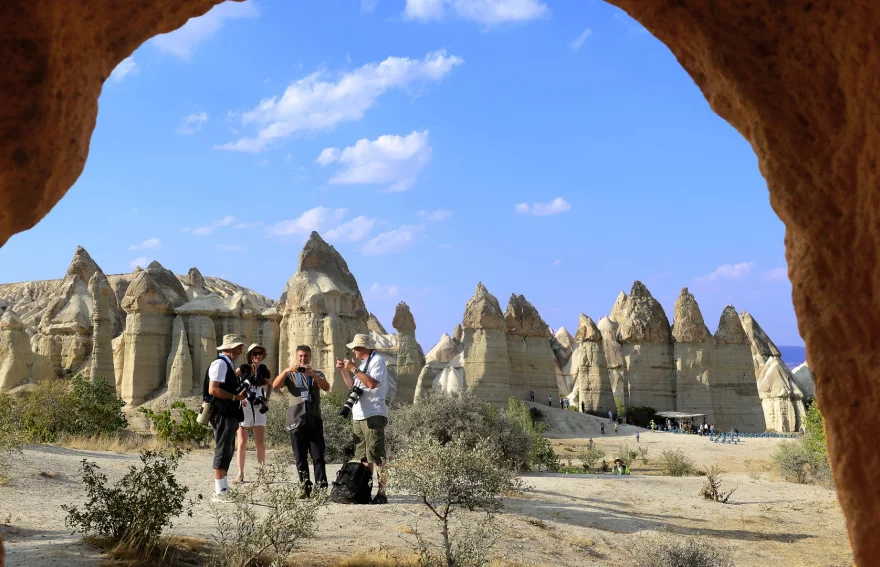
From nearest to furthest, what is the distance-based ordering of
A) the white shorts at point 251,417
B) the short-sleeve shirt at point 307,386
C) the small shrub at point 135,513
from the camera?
the small shrub at point 135,513 → the short-sleeve shirt at point 307,386 → the white shorts at point 251,417

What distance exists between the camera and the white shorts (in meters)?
8.41

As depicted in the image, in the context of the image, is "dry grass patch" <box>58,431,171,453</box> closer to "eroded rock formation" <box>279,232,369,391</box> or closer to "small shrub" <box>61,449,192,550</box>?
"small shrub" <box>61,449,192,550</box>

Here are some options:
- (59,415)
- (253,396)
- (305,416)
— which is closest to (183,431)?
(59,415)

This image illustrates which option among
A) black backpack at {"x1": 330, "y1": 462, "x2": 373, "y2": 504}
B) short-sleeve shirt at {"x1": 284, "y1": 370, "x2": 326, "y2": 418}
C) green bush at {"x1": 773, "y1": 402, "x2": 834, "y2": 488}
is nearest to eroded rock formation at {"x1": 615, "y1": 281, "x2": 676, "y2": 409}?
green bush at {"x1": 773, "y1": 402, "x2": 834, "y2": 488}

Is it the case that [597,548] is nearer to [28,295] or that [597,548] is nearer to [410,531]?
[410,531]

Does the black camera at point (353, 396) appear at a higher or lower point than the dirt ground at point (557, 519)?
higher

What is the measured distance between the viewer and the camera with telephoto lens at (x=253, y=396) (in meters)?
7.75

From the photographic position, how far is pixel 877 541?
2.64 metres

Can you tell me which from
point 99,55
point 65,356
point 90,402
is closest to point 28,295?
point 65,356

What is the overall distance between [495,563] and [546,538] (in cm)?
147

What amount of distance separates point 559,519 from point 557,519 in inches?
1.4

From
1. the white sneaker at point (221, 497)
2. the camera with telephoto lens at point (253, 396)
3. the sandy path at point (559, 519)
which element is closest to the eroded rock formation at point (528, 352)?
the sandy path at point (559, 519)

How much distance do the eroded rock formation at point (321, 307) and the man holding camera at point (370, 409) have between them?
18.4 m

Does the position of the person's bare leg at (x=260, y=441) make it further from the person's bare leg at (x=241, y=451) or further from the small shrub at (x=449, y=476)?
the small shrub at (x=449, y=476)
